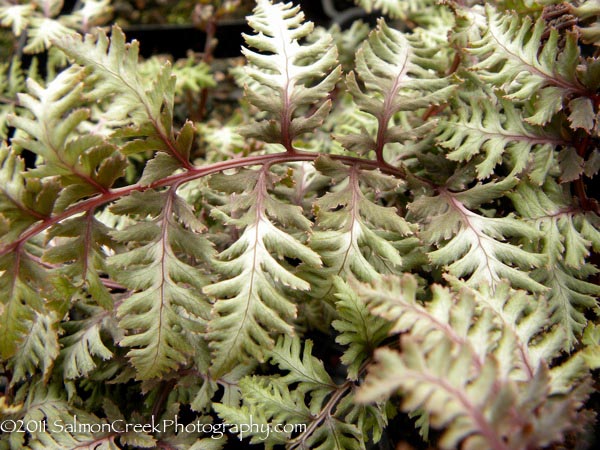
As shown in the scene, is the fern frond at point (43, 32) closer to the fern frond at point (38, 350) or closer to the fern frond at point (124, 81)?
the fern frond at point (124, 81)

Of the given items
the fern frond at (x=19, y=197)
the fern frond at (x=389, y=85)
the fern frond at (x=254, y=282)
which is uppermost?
the fern frond at (x=389, y=85)

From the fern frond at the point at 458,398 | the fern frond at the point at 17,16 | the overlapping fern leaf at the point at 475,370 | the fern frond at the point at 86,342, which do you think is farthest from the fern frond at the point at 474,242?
the fern frond at the point at 17,16

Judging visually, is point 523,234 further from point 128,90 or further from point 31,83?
point 31,83

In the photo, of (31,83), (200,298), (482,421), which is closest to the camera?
(482,421)

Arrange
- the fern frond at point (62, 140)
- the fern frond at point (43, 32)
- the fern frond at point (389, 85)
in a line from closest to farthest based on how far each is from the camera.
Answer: the fern frond at point (62, 140) → the fern frond at point (389, 85) → the fern frond at point (43, 32)

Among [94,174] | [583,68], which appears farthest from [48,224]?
[583,68]

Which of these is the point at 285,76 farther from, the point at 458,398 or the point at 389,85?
the point at 458,398
